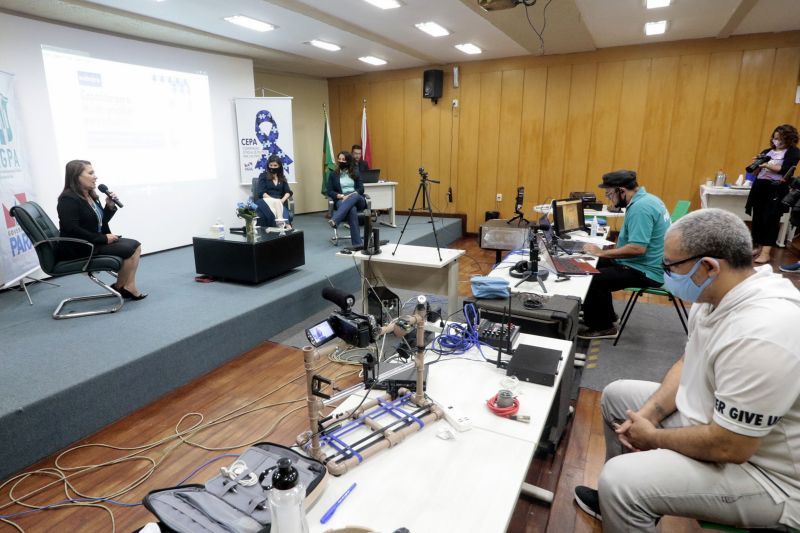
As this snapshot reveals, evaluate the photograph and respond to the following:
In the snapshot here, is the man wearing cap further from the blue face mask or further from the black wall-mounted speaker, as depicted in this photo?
the black wall-mounted speaker

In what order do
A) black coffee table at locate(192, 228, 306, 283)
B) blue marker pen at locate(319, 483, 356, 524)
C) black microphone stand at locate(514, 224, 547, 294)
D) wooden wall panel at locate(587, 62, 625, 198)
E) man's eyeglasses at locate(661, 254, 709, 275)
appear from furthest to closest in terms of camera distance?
wooden wall panel at locate(587, 62, 625, 198) → black coffee table at locate(192, 228, 306, 283) → black microphone stand at locate(514, 224, 547, 294) → man's eyeglasses at locate(661, 254, 709, 275) → blue marker pen at locate(319, 483, 356, 524)

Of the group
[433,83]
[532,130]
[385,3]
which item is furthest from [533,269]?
[433,83]

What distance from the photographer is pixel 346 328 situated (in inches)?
45.3

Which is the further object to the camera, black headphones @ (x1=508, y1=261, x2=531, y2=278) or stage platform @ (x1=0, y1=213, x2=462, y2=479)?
black headphones @ (x1=508, y1=261, x2=531, y2=278)

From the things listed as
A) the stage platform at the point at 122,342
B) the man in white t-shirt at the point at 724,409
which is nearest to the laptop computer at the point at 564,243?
the stage platform at the point at 122,342

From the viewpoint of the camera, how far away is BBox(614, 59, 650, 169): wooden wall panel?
618 cm

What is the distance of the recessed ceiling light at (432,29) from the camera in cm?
503

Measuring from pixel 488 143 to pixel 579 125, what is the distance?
1.42 metres

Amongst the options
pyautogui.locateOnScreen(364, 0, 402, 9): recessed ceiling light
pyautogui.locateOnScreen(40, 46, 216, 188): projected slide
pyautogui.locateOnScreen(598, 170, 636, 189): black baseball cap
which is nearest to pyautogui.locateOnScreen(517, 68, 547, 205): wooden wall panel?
pyautogui.locateOnScreen(364, 0, 402, 9): recessed ceiling light

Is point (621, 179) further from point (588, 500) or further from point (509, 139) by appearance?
point (509, 139)

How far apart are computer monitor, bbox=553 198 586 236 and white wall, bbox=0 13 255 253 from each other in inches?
181

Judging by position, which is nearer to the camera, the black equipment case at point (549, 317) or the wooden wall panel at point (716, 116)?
the black equipment case at point (549, 317)

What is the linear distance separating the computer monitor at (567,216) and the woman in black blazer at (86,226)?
350 cm

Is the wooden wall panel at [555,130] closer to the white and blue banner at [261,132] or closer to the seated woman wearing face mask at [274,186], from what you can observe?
the white and blue banner at [261,132]
